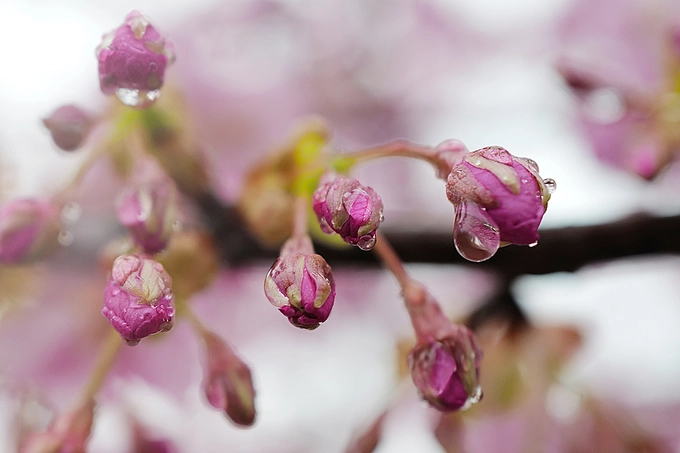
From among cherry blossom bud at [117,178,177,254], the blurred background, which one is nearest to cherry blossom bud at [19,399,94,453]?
cherry blossom bud at [117,178,177,254]

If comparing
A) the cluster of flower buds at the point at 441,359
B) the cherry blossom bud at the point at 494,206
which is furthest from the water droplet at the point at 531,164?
the cluster of flower buds at the point at 441,359

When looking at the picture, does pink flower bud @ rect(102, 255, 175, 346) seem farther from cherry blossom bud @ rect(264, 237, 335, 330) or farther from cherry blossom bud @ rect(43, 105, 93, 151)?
cherry blossom bud @ rect(43, 105, 93, 151)

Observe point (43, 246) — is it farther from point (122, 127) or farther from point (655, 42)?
point (655, 42)

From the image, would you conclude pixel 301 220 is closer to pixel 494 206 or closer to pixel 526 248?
pixel 494 206

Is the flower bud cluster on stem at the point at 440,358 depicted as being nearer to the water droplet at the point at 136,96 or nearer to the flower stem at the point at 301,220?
the flower stem at the point at 301,220

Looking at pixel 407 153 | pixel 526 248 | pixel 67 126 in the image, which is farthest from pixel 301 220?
pixel 526 248
